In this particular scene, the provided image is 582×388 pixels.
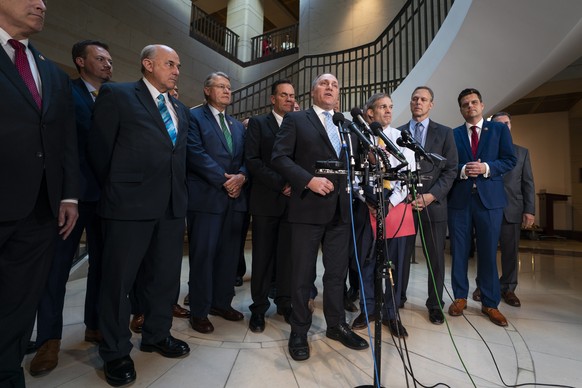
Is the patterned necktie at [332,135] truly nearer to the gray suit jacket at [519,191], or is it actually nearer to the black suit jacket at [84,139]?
the black suit jacket at [84,139]

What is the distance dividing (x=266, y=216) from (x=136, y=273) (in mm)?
908

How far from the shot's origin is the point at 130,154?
1.56 meters

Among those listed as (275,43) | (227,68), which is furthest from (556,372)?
(275,43)

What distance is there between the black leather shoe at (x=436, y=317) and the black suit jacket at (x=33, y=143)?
233 cm

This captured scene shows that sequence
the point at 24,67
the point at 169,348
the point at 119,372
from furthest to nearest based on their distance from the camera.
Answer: the point at 169,348
the point at 119,372
the point at 24,67

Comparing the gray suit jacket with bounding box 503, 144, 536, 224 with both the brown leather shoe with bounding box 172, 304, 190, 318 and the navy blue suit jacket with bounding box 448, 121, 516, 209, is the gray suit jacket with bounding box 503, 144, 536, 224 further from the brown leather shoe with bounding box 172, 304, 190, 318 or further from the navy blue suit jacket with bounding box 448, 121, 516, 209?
the brown leather shoe with bounding box 172, 304, 190, 318

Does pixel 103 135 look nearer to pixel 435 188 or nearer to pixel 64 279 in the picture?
pixel 64 279

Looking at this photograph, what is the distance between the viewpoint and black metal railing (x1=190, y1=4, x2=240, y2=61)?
9.00m

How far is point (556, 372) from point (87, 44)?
326cm

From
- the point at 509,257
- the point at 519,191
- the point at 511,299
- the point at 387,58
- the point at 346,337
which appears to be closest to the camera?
the point at 346,337

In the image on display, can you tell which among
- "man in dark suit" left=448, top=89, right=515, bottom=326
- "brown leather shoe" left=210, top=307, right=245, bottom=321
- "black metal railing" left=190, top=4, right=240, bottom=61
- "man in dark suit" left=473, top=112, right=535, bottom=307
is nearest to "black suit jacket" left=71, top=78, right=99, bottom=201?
"brown leather shoe" left=210, top=307, right=245, bottom=321

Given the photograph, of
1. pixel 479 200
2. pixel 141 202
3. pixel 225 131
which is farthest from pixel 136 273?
pixel 479 200

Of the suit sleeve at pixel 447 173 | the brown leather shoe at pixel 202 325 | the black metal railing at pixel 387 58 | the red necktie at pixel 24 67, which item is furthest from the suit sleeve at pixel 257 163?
the black metal railing at pixel 387 58

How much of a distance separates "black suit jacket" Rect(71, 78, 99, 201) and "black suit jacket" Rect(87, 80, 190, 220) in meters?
0.26
